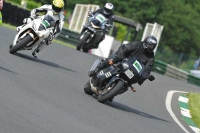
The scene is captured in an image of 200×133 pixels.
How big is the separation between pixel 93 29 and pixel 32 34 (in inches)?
343

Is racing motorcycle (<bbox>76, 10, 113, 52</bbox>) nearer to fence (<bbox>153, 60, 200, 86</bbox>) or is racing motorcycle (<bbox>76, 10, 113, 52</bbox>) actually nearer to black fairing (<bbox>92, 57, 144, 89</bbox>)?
fence (<bbox>153, 60, 200, 86</bbox>)

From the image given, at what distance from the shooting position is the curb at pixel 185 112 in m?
13.7

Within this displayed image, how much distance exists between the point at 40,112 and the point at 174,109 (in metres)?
7.13

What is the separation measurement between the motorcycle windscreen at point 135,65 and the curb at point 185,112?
1.53m

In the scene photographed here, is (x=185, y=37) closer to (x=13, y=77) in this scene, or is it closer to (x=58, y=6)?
(x=58, y=6)

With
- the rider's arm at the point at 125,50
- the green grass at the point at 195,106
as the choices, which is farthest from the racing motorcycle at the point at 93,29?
the rider's arm at the point at 125,50

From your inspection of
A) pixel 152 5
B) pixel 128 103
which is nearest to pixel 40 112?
pixel 128 103

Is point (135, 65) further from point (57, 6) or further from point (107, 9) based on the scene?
point (107, 9)

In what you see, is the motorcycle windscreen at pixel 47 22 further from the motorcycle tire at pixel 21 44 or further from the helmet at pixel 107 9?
the helmet at pixel 107 9

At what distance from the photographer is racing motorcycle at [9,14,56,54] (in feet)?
52.7

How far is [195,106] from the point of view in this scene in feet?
56.4

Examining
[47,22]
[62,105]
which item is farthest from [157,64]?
[62,105]

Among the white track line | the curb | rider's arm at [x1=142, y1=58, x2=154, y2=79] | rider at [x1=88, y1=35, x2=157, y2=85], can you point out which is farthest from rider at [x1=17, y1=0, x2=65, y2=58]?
rider's arm at [x1=142, y1=58, x2=154, y2=79]

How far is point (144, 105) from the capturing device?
51.3 feet
